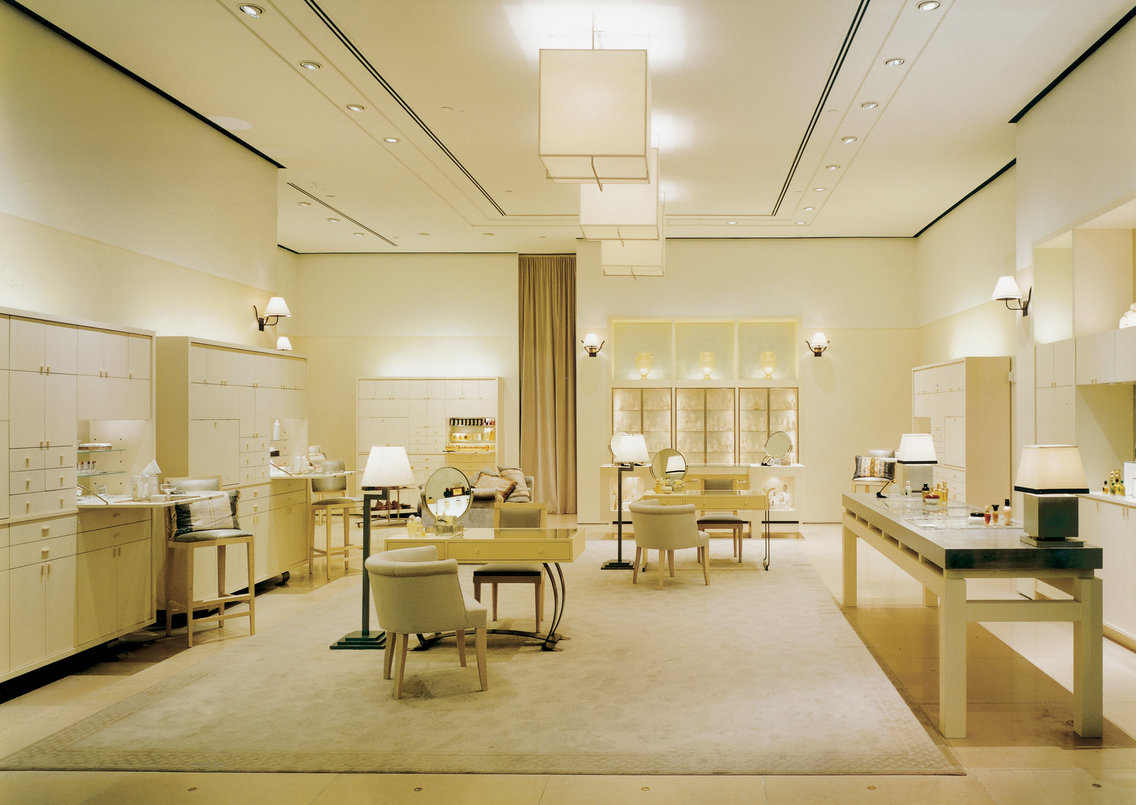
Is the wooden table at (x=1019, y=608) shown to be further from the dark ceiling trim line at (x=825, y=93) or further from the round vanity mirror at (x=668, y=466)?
the round vanity mirror at (x=668, y=466)

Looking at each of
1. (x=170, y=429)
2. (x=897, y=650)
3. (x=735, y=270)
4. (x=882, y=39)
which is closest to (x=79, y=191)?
(x=170, y=429)

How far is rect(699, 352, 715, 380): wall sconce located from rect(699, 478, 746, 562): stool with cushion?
2.93 m

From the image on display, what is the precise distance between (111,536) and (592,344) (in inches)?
285

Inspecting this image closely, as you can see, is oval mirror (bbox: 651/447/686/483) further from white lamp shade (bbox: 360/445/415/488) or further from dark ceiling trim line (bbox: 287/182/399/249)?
dark ceiling trim line (bbox: 287/182/399/249)

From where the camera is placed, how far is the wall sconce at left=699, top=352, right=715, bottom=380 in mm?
11344

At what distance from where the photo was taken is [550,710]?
163 inches

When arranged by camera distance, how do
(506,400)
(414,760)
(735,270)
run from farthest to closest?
1. (506,400)
2. (735,270)
3. (414,760)

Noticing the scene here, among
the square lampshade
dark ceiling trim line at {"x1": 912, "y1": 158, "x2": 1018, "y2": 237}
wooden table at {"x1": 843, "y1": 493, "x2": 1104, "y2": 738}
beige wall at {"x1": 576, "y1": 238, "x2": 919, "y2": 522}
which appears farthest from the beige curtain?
wooden table at {"x1": 843, "y1": 493, "x2": 1104, "y2": 738}

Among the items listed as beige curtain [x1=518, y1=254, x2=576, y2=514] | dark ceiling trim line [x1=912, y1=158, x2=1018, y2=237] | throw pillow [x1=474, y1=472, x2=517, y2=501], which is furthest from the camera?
beige curtain [x1=518, y1=254, x2=576, y2=514]

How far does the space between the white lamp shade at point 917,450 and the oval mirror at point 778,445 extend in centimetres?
507

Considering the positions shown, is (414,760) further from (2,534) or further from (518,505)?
(2,534)

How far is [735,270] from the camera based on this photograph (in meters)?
11.4

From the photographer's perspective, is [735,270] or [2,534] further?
[735,270]

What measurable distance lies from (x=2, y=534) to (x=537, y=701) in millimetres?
3205
